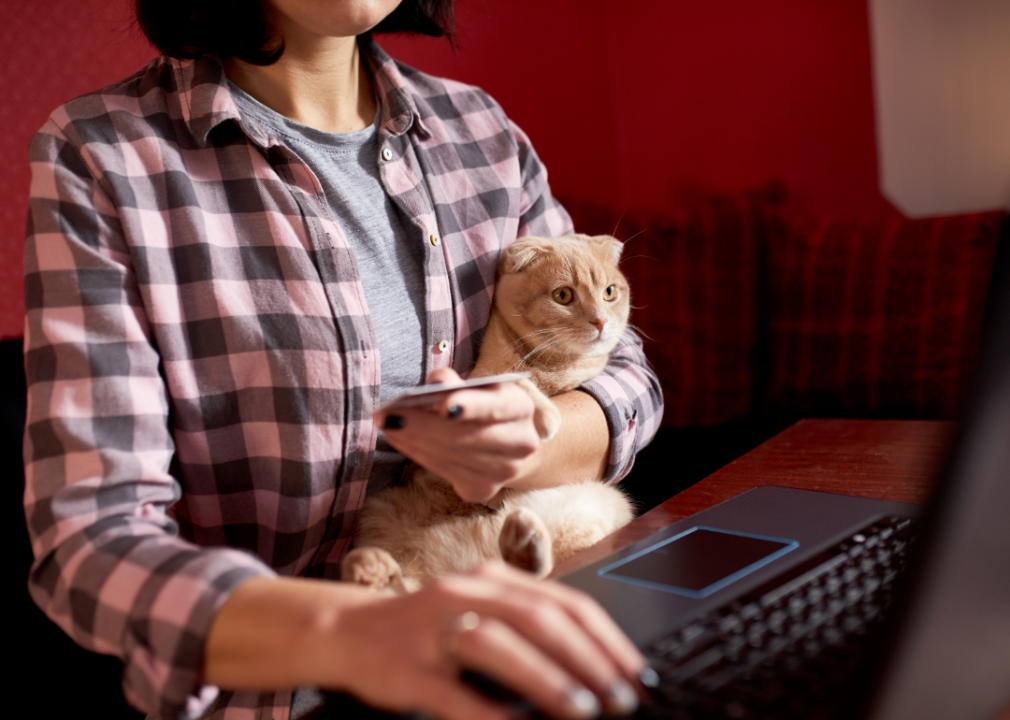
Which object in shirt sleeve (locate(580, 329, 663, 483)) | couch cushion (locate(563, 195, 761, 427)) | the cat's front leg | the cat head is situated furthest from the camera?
couch cushion (locate(563, 195, 761, 427))

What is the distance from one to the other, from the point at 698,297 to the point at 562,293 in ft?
3.52

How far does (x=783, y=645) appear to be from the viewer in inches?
21.0

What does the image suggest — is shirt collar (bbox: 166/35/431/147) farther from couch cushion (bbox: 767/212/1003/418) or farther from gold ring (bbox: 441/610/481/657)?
couch cushion (bbox: 767/212/1003/418)

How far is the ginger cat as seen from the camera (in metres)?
0.85

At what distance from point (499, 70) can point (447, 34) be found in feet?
3.94

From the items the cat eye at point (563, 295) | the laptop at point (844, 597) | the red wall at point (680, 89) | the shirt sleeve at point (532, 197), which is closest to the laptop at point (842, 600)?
the laptop at point (844, 597)

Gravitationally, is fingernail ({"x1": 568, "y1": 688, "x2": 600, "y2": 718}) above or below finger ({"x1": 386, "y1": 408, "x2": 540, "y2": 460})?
below

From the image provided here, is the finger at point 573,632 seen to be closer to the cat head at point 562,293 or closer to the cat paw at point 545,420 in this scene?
the cat paw at point 545,420

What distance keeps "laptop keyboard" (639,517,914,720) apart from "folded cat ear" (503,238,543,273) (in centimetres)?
65

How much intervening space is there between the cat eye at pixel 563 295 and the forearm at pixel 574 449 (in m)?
0.23

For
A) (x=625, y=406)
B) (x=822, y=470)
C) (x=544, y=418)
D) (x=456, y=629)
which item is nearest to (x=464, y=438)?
(x=544, y=418)

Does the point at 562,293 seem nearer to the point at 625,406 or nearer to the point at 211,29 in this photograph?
the point at 625,406

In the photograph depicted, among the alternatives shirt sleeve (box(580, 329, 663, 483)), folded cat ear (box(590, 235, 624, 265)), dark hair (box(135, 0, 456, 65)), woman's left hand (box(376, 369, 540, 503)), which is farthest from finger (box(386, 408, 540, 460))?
folded cat ear (box(590, 235, 624, 265))

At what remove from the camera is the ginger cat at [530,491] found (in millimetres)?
854
